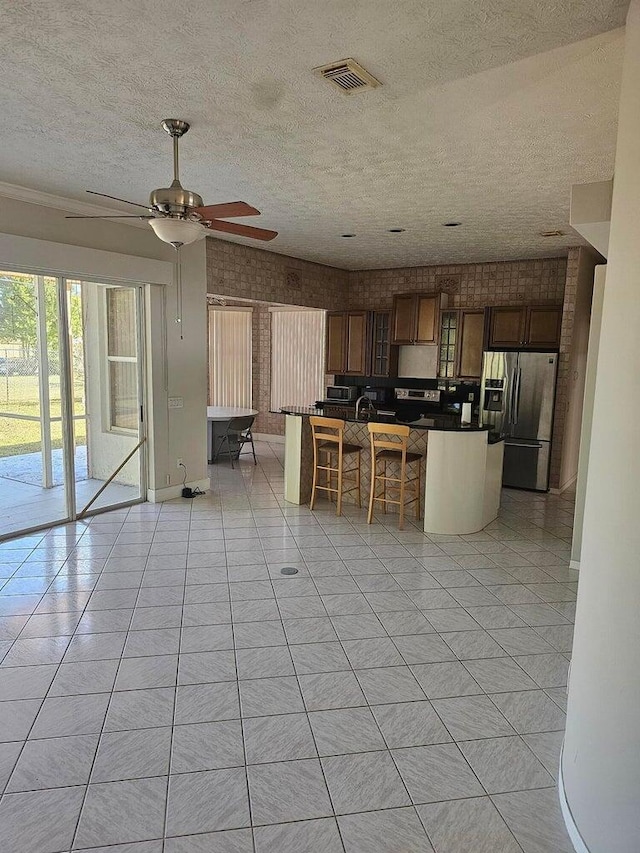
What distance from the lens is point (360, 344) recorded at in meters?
8.38

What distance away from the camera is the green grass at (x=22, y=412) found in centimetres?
476

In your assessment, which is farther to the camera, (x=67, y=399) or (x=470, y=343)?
(x=470, y=343)

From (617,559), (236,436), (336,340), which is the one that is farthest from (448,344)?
(617,559)

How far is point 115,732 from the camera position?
245cm

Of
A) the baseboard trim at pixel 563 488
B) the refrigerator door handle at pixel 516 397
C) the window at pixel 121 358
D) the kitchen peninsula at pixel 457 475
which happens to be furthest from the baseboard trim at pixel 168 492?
the baseboard trim at pixel 563 488

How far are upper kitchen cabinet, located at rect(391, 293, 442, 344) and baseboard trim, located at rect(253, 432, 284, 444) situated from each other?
2.94m

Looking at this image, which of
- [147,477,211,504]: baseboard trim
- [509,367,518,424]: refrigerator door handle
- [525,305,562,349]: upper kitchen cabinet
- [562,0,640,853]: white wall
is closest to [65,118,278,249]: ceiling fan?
[562,0,640,853]: white wall

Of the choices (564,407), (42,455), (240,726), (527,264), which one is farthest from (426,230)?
(240,726)

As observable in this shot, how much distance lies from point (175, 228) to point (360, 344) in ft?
18.5

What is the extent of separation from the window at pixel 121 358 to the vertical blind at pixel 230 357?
12.7 feet

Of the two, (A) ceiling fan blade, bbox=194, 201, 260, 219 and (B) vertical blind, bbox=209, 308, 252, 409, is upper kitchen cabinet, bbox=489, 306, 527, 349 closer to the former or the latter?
(B) vertical blind, bbox=209, 308, 252, 409

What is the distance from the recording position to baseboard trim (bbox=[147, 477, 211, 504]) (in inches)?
236

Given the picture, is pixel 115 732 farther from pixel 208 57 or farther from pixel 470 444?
pixel 470 444

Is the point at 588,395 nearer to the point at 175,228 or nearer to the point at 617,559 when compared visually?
the point at 617,559
